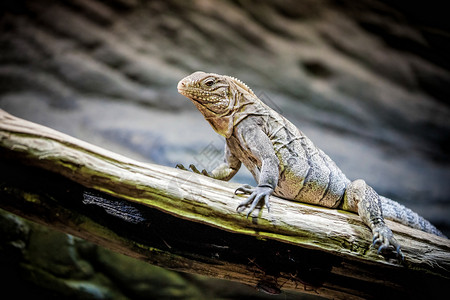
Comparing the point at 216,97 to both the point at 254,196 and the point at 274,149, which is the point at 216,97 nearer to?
the point at 274,149

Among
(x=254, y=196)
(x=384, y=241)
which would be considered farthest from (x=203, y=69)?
(x=384, y=241)

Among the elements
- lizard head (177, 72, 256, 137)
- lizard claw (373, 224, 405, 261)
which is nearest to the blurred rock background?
lizard head (177, 72, 256, 137)

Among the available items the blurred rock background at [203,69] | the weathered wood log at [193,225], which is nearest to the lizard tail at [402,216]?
the weathered wood log at [193,225]

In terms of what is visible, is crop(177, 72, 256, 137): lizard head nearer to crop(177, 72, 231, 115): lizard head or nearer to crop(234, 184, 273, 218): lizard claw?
crop(177, 72, 231, 115): lizard head

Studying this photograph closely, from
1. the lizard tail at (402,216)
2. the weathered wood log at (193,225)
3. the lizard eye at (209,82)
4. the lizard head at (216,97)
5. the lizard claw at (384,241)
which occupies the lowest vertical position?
the weathered wood log at (193,225)

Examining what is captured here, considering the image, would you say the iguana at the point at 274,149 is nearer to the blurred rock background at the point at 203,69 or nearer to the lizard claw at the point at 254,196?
the lizard claw at the point at 254,196

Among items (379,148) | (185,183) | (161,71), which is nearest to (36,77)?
(161,71)
